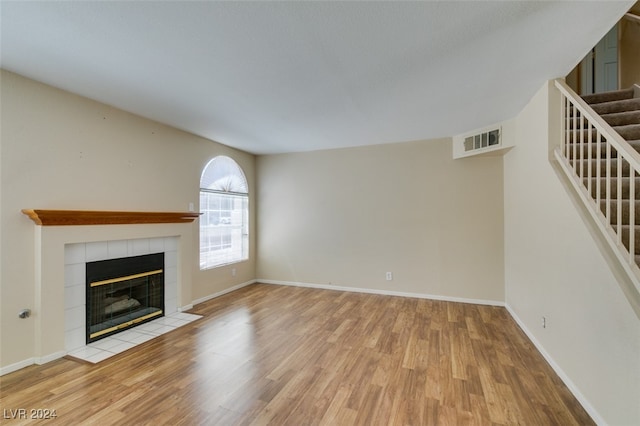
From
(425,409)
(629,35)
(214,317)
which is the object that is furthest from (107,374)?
(629,35)

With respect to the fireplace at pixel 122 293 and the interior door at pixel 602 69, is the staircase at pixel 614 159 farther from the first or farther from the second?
the fireplace at pixel 122 293

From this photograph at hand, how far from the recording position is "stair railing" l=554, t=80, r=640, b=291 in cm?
152

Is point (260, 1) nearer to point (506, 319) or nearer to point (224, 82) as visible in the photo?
point (224, 82)

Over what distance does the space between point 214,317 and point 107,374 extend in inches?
54.6

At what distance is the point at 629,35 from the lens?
3592 millimetres

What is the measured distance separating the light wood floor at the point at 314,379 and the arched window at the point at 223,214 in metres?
1.40

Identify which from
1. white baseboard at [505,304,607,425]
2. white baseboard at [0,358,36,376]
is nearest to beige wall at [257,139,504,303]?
white baseboard at [505,304,607,425]

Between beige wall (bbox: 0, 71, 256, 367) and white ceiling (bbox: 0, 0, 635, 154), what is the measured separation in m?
0.25

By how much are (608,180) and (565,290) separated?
1.01m

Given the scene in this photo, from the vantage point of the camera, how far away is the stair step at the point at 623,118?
2598mm

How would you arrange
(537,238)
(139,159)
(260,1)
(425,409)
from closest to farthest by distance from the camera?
1. (260,1)
2. (425,409)
3. (537,238)
4. (139,159)

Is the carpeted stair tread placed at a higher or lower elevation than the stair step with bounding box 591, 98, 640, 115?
higher

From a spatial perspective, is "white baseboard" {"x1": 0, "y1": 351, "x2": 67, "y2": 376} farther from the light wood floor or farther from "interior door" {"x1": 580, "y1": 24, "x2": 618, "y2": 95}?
"interior door" {"x1": 580, "y1": 24, "x2": 618, "y2": 95}

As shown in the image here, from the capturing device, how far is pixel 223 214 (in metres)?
4.88
